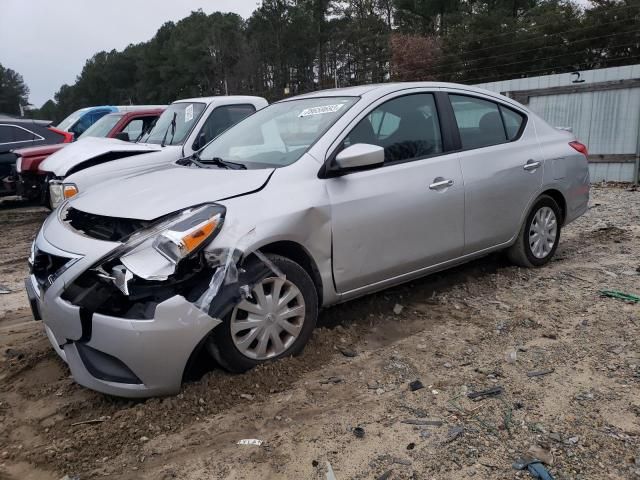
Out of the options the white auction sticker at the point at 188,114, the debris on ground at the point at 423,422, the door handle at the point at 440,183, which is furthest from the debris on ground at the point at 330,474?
the white auction sticker at the point at 188,114

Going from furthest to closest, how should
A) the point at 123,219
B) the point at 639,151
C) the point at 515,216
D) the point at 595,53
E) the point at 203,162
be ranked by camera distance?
the point at 595,53 < the point at 639,151 < the point at 515,216 < the point at 203,162 < the point at 123,219

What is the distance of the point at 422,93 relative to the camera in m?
4.25

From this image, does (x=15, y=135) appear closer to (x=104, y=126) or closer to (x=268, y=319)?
(x=104, y=126)

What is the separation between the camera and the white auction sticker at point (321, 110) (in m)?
3.85

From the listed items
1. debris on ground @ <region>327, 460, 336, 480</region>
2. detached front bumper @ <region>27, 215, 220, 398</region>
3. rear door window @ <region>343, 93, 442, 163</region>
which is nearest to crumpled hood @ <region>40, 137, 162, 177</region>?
rear door window @ <region>343, 93, 442, 163</region>

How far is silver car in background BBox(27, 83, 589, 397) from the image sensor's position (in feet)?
9.13

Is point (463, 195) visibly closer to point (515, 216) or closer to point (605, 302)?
point (515, 216)

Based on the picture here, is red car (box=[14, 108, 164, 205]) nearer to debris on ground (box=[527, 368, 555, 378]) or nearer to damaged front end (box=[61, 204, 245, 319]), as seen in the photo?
damaged front end (box=[61, 204, 245, 319])

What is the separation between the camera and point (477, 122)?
459 centimetres

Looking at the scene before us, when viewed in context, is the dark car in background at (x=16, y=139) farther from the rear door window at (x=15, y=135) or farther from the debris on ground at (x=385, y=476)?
the debris on ground at (x=385, y=476)

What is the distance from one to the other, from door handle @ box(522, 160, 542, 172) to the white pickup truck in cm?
371

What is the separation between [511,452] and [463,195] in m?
2.13

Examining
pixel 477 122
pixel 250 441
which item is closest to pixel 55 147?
pixel 477 122

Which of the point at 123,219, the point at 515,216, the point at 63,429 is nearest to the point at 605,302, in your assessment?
the point at 515,216
